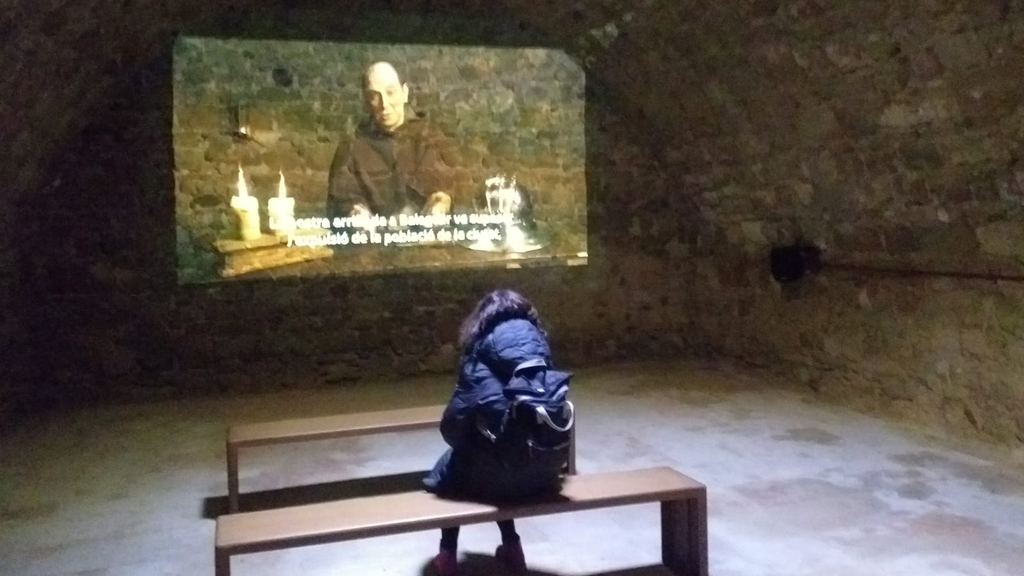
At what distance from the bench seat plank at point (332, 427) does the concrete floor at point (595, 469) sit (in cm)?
33

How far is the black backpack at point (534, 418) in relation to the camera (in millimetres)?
2693

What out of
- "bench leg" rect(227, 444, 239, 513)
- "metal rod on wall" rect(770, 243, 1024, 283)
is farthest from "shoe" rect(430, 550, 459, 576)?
"metal rod on wall" rect(770, 243, 1024, 283)

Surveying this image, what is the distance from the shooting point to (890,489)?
3967mm

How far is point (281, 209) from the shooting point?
6438 millimetres

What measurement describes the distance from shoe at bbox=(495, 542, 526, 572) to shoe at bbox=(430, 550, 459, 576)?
18cm

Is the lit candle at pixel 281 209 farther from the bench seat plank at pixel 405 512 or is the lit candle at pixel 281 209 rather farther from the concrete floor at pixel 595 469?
the bench seat plank at pixel 405 512

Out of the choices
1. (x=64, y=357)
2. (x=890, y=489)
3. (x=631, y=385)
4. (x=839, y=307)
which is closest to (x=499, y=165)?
(x=631, y=385)

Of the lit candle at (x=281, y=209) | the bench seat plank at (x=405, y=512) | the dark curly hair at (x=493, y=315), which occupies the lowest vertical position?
the bench seat plank at (x=405, y=512)

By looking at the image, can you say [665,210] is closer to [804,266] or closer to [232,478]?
[804,266]

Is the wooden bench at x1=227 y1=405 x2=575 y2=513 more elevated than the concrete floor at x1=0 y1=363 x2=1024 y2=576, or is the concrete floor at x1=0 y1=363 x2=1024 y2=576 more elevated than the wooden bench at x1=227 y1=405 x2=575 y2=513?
the wooden bench at x1=227 y1=405 x2=575 y2=513

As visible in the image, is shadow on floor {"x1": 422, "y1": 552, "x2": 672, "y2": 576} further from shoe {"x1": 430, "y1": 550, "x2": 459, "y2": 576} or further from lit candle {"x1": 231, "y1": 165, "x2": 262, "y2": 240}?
lit candle {"x1": 231, "y1": 165, "x2": 262, "y2": 240}

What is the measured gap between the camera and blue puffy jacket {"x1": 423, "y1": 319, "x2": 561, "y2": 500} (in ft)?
9.07

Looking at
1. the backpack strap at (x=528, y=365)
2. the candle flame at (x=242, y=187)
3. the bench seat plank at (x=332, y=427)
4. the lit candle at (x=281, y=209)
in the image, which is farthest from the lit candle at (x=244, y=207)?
the backpack strap at (x=528, y=365)

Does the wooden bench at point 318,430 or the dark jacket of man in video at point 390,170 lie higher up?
the dark jacket of man in video at point 390,170
